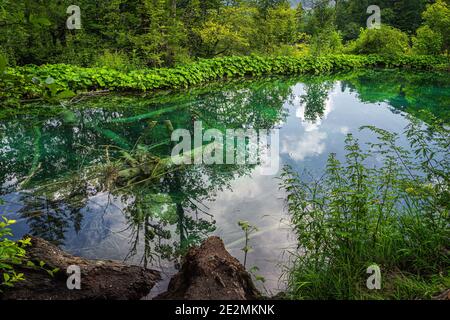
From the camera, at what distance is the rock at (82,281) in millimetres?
2854

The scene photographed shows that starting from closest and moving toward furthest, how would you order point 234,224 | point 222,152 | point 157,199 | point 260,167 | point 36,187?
point 234,224 → point 157,199 → point 36,187 → point 260,167 → point 222,152

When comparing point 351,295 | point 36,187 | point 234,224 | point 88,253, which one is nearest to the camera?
point 351,295

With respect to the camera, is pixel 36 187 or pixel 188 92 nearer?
pixel 36 187

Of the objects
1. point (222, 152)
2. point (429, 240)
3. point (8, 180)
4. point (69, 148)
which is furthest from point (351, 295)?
point (69, 148)

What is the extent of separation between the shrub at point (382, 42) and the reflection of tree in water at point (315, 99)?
966 centimetres

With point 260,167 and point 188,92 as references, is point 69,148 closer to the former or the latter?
point 260,167

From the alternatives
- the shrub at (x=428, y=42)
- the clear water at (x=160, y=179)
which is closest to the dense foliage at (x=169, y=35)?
the shrub at (x=428, y=42)

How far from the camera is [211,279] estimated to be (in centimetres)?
270

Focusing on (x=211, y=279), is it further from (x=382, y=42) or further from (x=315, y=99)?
(x=382, y=42)

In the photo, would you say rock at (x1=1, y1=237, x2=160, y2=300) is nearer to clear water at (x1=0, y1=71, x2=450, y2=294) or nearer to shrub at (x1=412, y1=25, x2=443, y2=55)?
clear water at (x1=0, y1=71, x2=450, y2=294)

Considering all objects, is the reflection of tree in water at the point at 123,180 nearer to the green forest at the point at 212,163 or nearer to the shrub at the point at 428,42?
the green forest at the point at 212,163

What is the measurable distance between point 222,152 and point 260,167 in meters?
0.79

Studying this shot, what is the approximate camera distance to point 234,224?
4.64 m

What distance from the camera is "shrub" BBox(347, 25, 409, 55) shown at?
23.9 m
